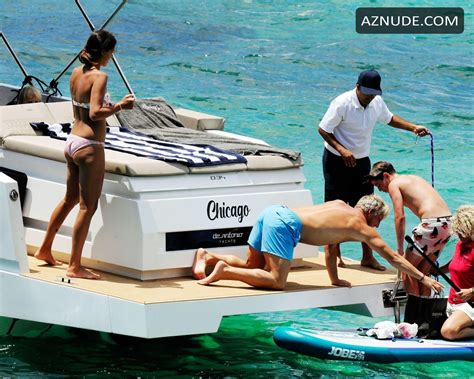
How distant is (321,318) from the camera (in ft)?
32.2

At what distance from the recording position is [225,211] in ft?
25.4

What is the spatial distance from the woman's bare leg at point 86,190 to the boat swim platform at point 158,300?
17cm

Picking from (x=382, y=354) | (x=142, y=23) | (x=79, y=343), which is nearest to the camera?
(x=382, y=354)

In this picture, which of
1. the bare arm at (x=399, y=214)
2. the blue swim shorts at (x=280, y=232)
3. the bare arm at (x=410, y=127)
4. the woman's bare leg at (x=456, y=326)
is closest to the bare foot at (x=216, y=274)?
the blue swim shorts at (x=280, y=232)

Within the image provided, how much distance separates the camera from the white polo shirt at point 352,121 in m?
8.58

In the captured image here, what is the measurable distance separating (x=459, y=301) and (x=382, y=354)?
0.63m

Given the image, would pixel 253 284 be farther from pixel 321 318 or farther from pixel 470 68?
pixel 470 68

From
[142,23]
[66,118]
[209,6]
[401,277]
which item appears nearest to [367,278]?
[401,277]

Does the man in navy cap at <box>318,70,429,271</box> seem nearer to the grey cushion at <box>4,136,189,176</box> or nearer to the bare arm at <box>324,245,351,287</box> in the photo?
the bare arm at <box>324,245,351,287</box>

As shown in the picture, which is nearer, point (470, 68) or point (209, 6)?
point (470, 68)

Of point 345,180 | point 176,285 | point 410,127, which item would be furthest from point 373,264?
point 176,285

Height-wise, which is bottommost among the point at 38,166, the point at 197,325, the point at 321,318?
the point at 321,318

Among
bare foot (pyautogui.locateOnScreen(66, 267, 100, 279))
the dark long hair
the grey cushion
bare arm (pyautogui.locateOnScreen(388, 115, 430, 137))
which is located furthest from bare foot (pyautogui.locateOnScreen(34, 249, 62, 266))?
bare arm (pyautogui.locateOnScreen(388, 115, 430, 137))

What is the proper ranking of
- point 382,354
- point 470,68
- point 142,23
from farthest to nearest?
point 142,23 < point 470,68 < point 382,354
